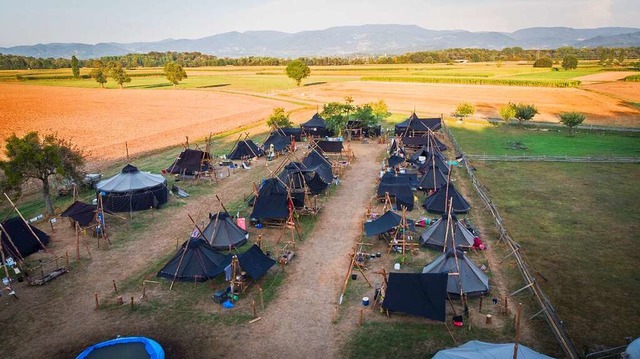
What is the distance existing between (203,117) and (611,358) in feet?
191

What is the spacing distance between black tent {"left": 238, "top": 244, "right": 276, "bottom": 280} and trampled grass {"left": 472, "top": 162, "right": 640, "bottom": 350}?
11620 millimetres

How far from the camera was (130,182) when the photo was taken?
26.4m

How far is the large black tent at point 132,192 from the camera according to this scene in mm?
25453

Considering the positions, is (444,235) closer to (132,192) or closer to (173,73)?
(132,192)

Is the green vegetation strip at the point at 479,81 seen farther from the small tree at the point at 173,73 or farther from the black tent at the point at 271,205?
the black tent at the point at 271,205

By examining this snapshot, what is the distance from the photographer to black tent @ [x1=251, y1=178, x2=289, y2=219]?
23281 mm

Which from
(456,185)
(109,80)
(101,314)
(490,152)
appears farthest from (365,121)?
(109,80)

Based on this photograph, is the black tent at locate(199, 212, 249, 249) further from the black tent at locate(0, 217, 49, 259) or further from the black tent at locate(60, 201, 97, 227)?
the black tent at locate(0, 217, 49, 259)

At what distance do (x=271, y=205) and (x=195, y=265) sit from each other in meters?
6.84

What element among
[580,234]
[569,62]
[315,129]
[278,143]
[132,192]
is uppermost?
[569,62]

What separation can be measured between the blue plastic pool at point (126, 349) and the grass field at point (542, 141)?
35.0 m

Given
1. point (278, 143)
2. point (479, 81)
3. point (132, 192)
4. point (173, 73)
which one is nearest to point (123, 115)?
point (278, 143)

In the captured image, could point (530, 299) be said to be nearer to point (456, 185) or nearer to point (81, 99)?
point (456, 185)

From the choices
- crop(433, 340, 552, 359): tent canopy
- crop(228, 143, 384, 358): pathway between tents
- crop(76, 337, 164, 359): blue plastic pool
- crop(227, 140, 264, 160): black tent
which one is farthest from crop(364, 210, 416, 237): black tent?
crop(227, 140, 264, 160): black tent
